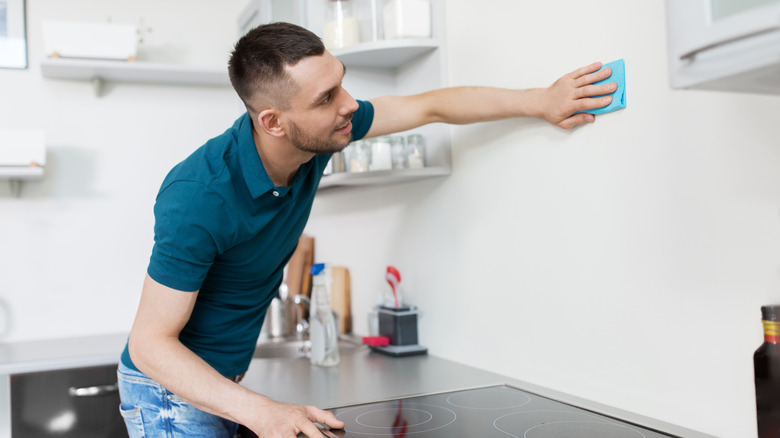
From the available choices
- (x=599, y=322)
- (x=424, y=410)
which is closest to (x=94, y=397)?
(x=424, y=410)

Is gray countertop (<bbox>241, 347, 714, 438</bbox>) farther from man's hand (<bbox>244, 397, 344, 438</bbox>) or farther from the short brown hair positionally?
the short brown hair

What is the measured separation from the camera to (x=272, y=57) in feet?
3.89

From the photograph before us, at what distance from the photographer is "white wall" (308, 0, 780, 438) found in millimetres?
942

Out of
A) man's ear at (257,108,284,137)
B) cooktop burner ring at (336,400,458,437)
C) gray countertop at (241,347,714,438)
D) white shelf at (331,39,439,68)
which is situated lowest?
gray countertop at (241,347,714,438)

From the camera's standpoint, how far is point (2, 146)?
7.08ft

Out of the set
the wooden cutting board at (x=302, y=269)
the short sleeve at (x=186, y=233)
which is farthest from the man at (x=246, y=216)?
the wooden cutting board at (x=302, y=269)

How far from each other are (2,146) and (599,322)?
2041mm

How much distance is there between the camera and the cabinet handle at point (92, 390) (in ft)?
6.09

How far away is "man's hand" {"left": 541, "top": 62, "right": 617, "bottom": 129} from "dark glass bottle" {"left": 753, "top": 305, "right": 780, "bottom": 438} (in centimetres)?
48

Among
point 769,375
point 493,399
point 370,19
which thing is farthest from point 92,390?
point 769,375

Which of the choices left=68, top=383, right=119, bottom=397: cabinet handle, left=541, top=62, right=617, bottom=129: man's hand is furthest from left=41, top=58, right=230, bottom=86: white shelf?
left=541, top=62, right=617, bottom=129: man's hand

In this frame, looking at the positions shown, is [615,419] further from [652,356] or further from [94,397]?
[94,397]

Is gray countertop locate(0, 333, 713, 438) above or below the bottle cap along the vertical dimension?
below

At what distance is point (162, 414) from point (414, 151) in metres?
0.88
